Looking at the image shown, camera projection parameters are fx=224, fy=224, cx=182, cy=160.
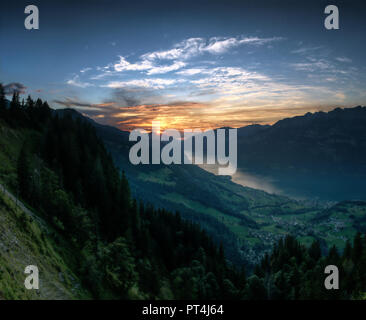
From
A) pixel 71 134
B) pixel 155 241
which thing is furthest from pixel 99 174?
pixel 155 241

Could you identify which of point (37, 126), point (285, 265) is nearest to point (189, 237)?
point (285, 265)

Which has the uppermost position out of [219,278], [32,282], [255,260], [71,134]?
[71,134]

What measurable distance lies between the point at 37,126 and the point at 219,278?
50.5 meters

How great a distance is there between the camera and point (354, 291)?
3030cm

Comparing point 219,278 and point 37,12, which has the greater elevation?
point 37,12

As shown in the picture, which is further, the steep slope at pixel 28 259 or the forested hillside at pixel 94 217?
the forested hillside at pixel 94 217

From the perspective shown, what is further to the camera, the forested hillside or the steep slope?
the forested hillside

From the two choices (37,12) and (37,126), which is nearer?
(37,12)

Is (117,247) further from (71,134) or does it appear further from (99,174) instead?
(71,134)

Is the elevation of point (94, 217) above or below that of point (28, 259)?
below

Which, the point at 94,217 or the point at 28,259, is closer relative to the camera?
the point at 28,259
